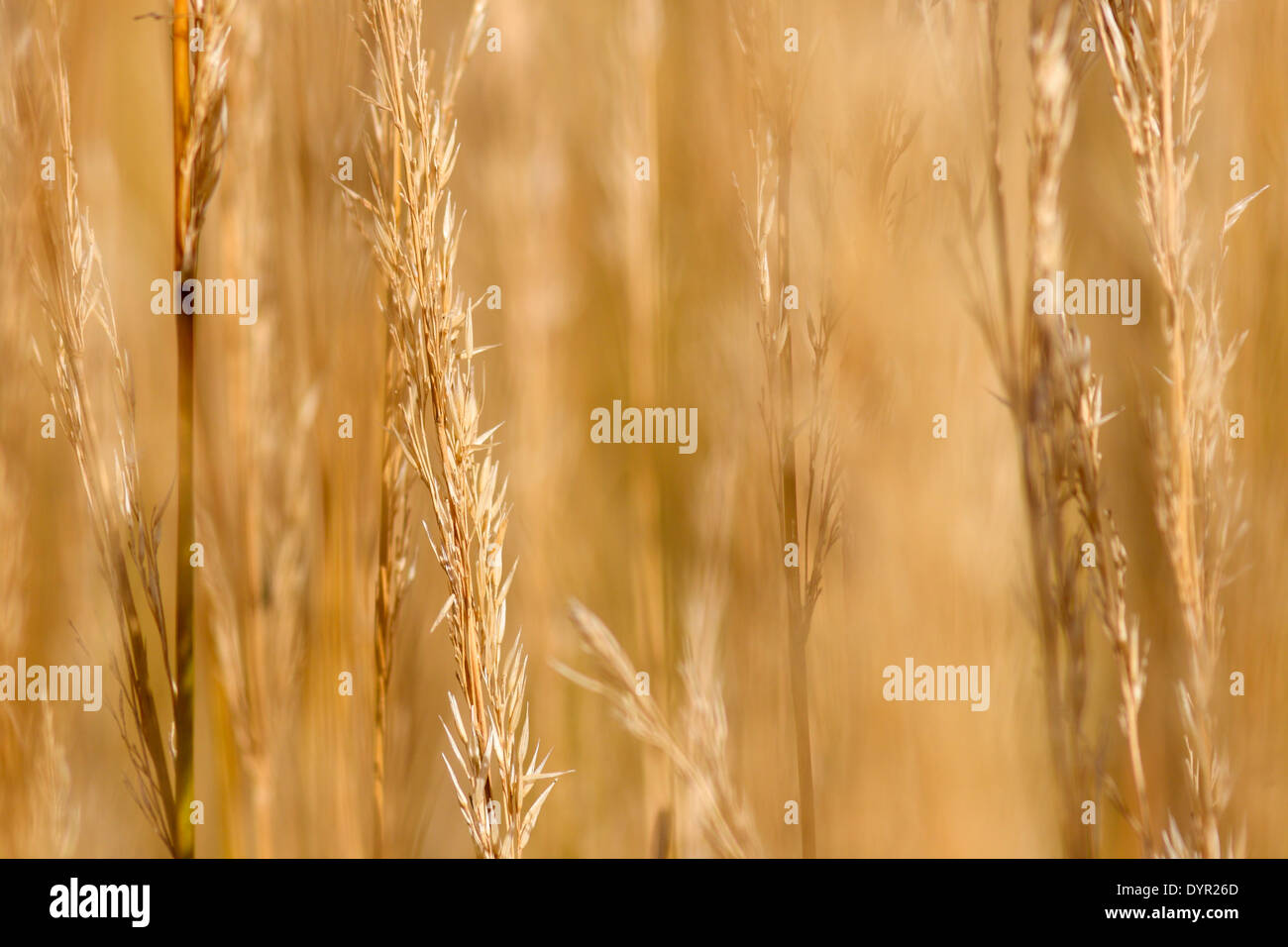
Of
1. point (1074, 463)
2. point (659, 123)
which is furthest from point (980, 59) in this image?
point (1074, 463)

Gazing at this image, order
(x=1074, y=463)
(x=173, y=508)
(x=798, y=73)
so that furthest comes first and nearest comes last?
(x=173, y=508) < (x=798, y=73) < (x=1074, y=463)

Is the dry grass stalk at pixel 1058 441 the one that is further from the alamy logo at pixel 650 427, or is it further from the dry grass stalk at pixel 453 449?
the dry grass stalk at pixel 453 449

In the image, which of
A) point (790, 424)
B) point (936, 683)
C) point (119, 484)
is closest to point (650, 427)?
point (790, 424)

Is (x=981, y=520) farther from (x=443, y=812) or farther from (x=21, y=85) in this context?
(x=21, y=85)

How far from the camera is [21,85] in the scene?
1155 millimetres

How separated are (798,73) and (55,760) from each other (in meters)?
1.45

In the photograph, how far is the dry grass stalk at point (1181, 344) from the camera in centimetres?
94

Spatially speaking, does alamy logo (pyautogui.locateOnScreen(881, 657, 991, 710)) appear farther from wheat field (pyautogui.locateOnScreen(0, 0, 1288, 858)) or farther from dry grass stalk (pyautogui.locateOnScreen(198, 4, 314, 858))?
dry grass stalk (pyautogui.locateOnScreen(198, 4, 314, 858))

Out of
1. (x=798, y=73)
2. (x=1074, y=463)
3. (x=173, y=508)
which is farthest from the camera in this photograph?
(x=173, y=508)
